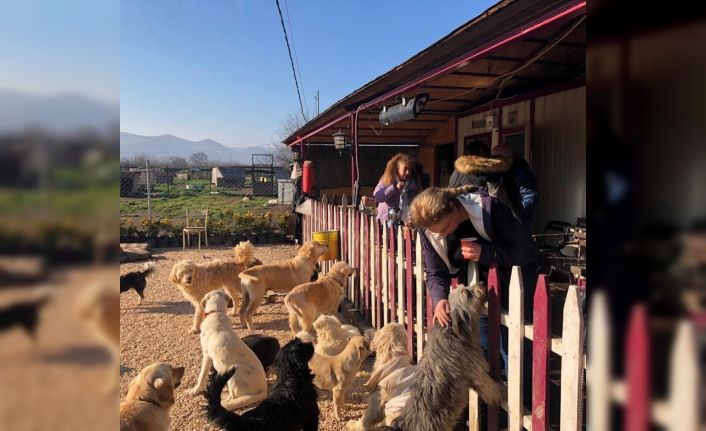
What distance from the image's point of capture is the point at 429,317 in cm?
370

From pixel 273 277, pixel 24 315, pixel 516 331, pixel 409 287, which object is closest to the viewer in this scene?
pixel 24 315

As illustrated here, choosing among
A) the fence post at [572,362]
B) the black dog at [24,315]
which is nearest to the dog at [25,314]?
the black dog at [24,315]

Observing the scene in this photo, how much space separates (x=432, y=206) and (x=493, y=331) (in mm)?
898

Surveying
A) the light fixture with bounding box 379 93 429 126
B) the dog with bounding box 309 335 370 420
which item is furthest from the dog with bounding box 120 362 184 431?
the light fixture with bounding box 379 93 429 126

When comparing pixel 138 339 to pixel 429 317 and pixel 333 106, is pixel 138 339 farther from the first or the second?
pixel 333 106

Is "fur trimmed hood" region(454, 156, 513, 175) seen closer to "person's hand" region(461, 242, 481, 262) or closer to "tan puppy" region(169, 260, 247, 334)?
"person's hand" region(461, 242, 481, 262)

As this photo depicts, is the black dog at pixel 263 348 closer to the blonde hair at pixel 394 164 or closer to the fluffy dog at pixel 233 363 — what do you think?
the fluffy dog at pixel 233 363

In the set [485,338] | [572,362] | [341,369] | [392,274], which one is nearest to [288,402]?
[341,369]

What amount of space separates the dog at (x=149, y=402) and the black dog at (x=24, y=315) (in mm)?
2418

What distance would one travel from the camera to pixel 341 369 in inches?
149

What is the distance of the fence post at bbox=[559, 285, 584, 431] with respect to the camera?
2.18m

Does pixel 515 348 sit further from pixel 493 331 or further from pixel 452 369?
pixel 452 369

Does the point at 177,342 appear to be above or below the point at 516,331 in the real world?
below

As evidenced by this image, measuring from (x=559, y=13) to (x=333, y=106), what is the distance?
6.32m
